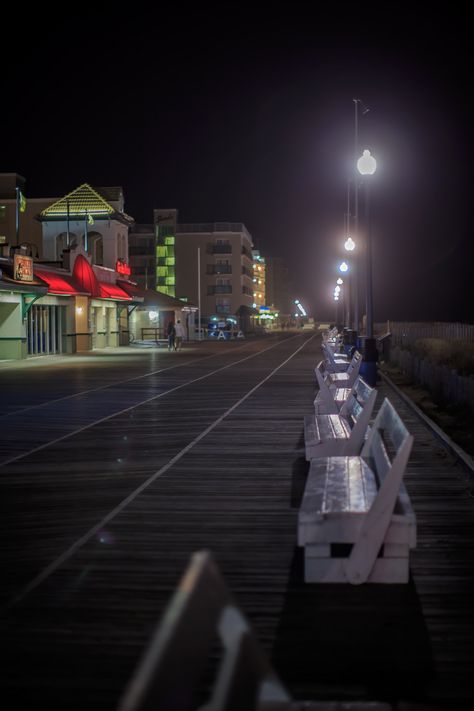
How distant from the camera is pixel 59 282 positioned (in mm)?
41500

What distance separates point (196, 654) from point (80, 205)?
180ft

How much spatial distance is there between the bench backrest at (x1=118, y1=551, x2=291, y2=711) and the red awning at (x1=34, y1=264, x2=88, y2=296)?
119 feet

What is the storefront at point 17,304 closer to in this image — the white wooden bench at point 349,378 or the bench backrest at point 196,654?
the white wooden bench at point 349,378

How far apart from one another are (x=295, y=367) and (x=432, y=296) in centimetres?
16003

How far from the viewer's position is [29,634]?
195 inches

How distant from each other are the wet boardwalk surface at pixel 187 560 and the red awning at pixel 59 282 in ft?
85.6

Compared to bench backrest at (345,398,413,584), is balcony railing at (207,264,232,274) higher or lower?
higher

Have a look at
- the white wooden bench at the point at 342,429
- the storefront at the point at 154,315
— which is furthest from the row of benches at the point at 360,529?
the storefront at the point at 154,315

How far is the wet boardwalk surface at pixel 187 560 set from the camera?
4.44 metres

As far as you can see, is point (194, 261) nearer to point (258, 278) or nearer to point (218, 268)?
point (218, 268)

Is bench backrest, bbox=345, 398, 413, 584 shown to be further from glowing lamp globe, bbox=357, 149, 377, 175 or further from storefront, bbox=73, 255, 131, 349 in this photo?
storefront, bbox=73, 255, 131, 349

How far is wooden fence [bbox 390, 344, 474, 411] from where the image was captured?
1666 cm

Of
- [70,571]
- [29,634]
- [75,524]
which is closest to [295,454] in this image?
[75,524]

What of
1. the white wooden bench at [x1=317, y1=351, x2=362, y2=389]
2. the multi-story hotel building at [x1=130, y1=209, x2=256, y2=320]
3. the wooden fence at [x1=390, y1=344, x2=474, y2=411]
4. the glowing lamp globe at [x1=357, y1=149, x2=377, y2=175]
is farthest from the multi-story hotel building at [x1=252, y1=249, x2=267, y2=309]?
the white wooden bench at [x1=317, y1=351, x2=362, y2=389]
